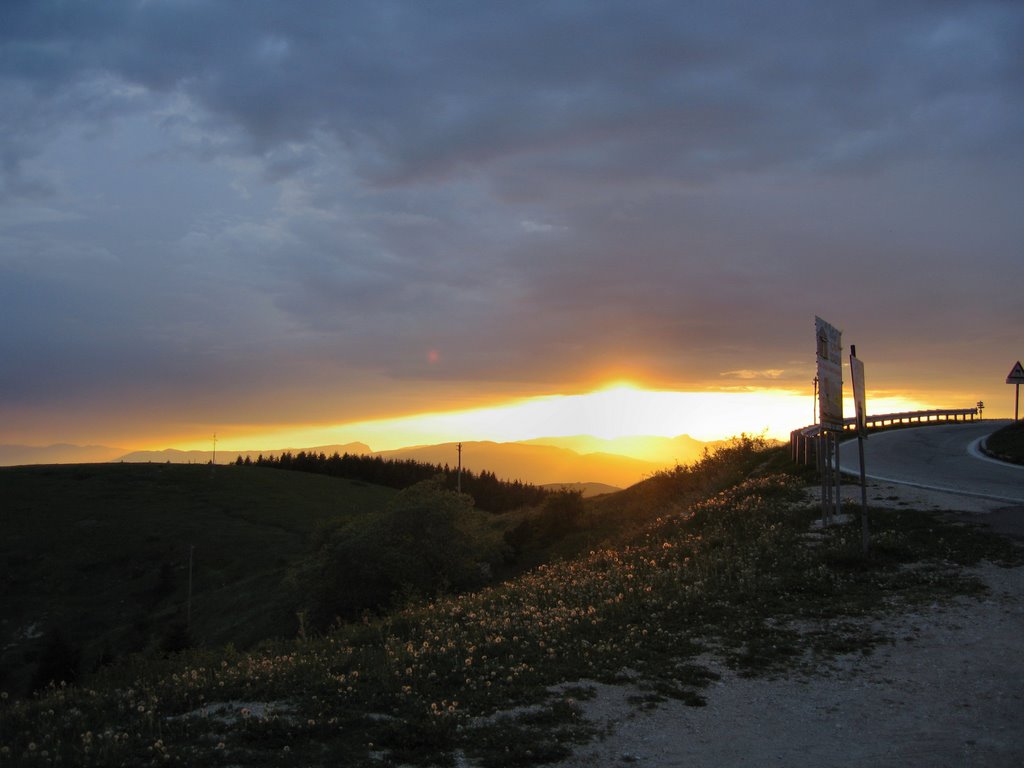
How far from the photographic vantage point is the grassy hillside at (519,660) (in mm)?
6613

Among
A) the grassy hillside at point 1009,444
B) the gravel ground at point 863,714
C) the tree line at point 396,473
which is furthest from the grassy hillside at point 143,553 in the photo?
the gravel ground at point 863,714

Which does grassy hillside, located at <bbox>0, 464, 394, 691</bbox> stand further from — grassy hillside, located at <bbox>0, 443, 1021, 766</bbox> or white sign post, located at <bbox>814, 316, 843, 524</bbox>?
white sign post, located at <bbox>814, 316, 843, 524</bbox>

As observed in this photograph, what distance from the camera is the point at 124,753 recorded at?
6227mm

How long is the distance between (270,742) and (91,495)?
96.5m

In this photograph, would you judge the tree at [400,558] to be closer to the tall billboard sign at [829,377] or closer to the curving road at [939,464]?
the curving road at [939,464]

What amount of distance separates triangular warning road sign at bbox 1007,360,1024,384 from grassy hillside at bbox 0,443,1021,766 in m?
31.8

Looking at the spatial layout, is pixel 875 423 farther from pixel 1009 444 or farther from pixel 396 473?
pixel 396 473

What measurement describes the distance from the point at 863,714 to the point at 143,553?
2882 inches

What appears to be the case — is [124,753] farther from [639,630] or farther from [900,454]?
[900,454]

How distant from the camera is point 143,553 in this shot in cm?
6881

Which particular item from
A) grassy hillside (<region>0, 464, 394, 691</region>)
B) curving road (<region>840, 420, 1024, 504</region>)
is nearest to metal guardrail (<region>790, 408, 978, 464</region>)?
curving road (<region>840, 420, 1024, 504</region>)

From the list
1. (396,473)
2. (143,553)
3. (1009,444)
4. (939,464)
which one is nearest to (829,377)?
(939,464)

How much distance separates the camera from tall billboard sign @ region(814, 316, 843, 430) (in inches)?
586

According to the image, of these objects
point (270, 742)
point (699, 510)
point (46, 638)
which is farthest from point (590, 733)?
point (46, 638)
